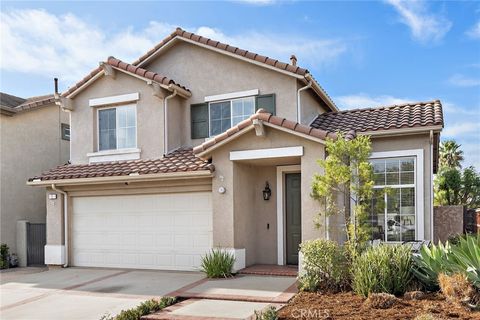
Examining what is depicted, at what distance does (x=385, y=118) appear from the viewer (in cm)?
1366

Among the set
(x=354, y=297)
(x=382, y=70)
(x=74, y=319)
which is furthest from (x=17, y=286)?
(x=382, y=70)

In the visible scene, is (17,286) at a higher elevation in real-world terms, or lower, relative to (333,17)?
lower

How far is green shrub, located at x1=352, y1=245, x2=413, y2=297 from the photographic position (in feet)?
30.3

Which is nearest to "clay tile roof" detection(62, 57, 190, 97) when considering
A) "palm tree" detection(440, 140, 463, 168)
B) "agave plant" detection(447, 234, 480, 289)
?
"agave plant" detection(447, 234, 480, 289)

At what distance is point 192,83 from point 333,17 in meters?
5.77

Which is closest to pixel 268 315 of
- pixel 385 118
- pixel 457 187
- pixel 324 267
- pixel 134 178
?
pixel 324 267

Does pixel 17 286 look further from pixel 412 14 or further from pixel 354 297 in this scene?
pixel 412 14

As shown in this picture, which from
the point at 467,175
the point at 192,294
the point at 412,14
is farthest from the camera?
the point at 467,175

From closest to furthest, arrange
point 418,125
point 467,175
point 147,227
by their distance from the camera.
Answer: point 418,125, point 147,227, point 467,175

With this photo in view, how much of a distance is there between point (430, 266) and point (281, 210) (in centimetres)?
561

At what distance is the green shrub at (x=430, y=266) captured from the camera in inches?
364

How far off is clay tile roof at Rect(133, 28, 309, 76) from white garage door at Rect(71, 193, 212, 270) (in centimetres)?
505

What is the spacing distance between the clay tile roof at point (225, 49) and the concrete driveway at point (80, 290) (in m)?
7.43

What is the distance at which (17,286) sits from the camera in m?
13.3
